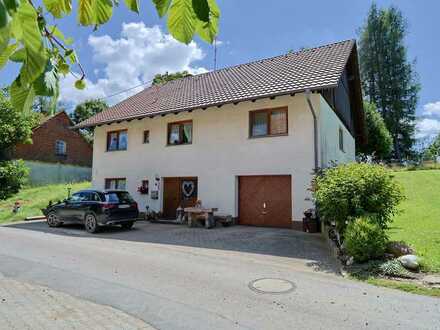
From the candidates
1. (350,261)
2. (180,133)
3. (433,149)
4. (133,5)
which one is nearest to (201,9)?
(133,5)

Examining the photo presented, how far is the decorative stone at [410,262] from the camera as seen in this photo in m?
6.52

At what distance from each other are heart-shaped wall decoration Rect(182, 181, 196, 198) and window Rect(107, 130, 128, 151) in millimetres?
4806

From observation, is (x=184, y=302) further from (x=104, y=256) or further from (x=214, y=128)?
(x=214, y=128)

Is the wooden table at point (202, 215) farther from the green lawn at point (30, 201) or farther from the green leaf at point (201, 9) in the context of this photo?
the green leaf at point (201, 9)

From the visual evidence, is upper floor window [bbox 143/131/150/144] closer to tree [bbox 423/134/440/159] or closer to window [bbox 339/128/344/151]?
window [bbox 339/128/344/151]

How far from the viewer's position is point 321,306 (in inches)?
198

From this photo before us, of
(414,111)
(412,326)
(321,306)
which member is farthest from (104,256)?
(414,111)

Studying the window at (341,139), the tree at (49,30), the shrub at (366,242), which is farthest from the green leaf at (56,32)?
the window at (341,139)

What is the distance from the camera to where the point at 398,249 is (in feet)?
23.6

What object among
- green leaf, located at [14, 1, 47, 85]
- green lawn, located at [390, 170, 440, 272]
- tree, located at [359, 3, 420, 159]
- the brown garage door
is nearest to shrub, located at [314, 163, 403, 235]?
green lawn, located at [390, 170, 440, 272]

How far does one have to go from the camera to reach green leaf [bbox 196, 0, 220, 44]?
4.66 ft

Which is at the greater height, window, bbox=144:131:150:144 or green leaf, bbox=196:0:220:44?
window, bbox=144:131:150:144

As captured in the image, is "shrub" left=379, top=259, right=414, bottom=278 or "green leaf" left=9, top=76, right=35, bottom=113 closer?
"green leaf" left=9, top=76, right=35, bottom=113

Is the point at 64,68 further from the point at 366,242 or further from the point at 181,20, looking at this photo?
the point at 366,242
